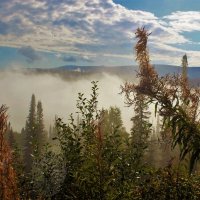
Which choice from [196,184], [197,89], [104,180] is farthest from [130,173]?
[197,89]

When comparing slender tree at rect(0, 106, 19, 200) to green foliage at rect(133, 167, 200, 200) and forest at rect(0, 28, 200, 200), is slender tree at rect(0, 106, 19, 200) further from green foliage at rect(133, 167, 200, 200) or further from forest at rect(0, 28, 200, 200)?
green foliage at rect(133, 167, 200, 200)

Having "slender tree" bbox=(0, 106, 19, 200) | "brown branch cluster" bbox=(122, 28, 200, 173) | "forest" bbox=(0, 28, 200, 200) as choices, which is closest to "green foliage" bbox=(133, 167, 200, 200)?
"forest" bbox=(0, 28, 200, 200)

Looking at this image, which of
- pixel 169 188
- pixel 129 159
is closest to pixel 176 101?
pixel 169 188

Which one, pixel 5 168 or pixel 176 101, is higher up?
pixel 176 101

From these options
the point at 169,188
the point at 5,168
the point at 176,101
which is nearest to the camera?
the point at 5,168

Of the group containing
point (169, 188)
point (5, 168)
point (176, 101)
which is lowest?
point (169, 188)

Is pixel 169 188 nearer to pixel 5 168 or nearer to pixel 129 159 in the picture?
pixel 129 159

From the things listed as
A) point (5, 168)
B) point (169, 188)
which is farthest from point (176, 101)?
point (5, 168)

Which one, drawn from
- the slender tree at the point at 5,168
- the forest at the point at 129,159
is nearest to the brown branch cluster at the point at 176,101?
the forest at the point at 129,159

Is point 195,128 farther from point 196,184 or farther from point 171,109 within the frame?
point 196,184

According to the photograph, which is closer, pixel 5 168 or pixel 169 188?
pixel 5 168

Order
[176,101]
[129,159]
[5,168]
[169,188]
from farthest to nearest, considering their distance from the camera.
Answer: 1. [129,159]
2. [169,188]
3. [176,101]
4. [5,168]

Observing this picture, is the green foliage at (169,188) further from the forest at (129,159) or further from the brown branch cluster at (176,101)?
the brown branch cluster at (176,101)

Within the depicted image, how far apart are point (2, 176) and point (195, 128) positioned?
3.17m
